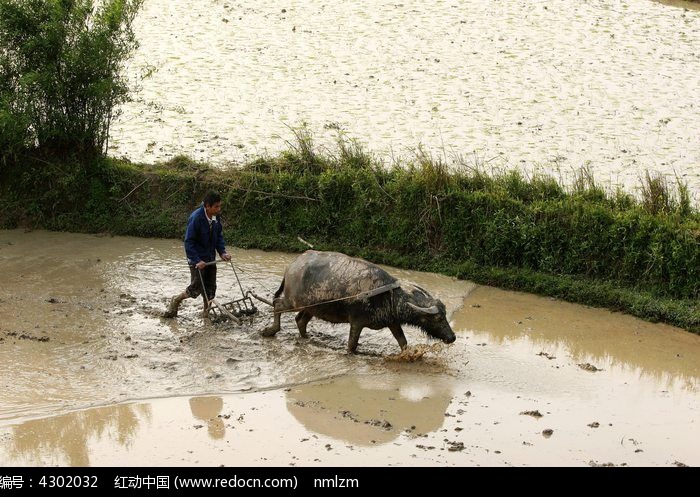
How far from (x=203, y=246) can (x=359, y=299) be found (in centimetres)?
168

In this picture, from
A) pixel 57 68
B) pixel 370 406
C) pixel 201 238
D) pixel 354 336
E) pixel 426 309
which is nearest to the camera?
pixel 370 406

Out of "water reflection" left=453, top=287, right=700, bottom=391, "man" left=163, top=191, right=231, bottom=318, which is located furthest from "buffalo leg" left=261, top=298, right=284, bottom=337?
"water reflection" left=453, top=287, right=700, bottom=391

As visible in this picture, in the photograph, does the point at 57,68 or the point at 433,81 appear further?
the point at 433,81

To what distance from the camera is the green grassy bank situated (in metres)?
9.89

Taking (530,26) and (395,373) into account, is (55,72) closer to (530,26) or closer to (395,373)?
(395,373)

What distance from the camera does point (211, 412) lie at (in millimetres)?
7445

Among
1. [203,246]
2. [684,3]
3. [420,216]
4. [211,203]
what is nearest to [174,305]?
[203,246]

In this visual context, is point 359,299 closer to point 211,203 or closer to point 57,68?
point 211,203

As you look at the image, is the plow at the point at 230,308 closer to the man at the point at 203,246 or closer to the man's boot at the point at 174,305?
the man at the point at 203,246

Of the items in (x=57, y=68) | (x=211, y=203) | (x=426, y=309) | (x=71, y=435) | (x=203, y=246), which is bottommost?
(x=71, y=435)

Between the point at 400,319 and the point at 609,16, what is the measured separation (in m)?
11.4

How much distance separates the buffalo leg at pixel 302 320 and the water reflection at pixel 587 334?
5.05ft

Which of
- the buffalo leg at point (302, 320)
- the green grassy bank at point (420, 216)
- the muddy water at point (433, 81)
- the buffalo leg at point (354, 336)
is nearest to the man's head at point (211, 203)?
the buffalo leg at point (302, 320)

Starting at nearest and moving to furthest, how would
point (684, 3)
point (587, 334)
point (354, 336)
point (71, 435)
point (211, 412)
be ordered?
point (71, 435), point (211, 412), point (354, 336), point (587, 334), point (684, 3)
